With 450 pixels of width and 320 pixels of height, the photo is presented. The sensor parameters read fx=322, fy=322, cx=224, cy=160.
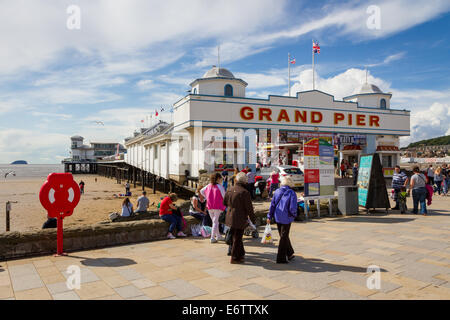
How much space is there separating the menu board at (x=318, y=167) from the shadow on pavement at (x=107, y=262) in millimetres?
6443

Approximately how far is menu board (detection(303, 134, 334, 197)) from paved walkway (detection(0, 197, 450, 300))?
2960 millimetres

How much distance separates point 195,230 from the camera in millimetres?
8203

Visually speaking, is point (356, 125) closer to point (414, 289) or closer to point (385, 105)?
point (385, 105)

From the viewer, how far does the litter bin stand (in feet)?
35.5

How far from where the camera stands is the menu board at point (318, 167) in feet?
34.6

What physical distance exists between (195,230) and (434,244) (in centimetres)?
532

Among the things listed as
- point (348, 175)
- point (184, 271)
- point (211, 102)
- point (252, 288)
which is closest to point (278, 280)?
point (252, 288)

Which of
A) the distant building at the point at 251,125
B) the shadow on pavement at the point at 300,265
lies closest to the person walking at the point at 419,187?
the shadow on pavement at the point at 300,265

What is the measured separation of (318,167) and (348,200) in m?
1.51

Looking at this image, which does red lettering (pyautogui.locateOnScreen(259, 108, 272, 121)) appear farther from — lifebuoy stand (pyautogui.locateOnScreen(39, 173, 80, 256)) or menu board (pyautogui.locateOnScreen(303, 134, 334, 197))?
lifebuoy stand (pyautogui.locateOnScreen(39, 173, 80, 256))

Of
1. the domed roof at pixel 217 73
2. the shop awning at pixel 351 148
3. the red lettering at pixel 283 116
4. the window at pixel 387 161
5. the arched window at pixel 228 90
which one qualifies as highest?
the domed roof at pixel 217 73

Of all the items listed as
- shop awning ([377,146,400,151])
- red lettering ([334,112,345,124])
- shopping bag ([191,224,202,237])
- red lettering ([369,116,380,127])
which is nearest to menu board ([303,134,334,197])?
shopping bag ([191,224,202,237])

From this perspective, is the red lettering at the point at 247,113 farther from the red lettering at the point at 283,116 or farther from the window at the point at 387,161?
the window at the point at 387,161
